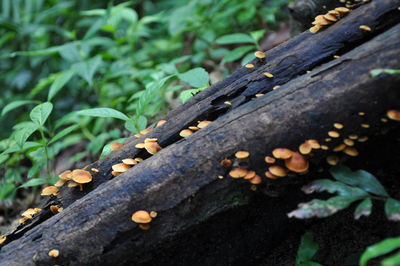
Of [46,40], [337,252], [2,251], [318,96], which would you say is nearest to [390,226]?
[337,252]

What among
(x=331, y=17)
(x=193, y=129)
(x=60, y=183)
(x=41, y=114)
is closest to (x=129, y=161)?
(x=193, y=129)

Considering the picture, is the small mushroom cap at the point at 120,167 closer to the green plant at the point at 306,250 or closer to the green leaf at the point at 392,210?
the green plant at the point at 306,250

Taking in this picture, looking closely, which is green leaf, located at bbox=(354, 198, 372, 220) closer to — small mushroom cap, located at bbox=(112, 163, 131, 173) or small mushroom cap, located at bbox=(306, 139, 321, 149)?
small mushroom cap, located at bbox=(306, 139, 321, 149)

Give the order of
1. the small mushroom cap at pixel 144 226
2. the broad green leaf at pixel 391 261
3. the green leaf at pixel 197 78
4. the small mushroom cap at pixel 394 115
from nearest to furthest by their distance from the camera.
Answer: the broad green leaf at pixel 391 261 → the small mushroom cap at pixel 394 115 → the small mushroom cap at pixel 144 226 → the green leaf at pixel 197 78

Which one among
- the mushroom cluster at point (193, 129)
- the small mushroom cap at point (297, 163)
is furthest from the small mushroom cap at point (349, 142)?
the mushroom cluster at point (193, 129)

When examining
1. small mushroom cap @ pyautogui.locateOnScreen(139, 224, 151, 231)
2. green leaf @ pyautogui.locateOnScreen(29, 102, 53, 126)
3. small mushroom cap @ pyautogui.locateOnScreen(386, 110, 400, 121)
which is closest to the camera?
small mushroom cap @ pyautogui.locateOnScreen(386, 110, 400, 121)

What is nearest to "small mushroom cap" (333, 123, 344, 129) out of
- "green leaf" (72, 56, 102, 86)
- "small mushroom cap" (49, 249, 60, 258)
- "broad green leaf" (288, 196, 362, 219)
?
"broad green leaf" (288, 196, 362, 219)
